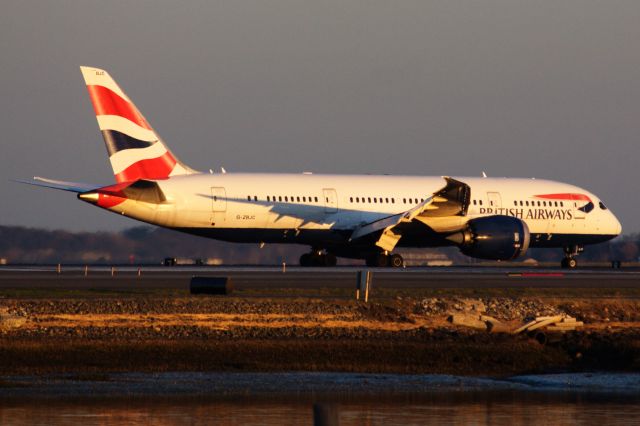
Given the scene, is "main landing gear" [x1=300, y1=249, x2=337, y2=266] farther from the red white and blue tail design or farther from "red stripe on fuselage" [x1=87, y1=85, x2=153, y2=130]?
"red stripe on fuselage" [x1=87, y1=85, x2=153, y2=130]

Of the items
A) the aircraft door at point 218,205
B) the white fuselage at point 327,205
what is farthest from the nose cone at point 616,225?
the aircraft door at point 218,205

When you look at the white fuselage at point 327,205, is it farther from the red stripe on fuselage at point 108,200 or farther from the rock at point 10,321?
the rock at point 10,321

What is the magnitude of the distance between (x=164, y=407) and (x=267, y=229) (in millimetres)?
30600

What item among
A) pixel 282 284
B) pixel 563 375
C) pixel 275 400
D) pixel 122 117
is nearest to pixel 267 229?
pixel 122 117

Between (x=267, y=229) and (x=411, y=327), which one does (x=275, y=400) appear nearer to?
(x=411, y=327)

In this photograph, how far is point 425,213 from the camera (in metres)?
48.2

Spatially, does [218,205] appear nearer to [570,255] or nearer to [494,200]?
[494,200]

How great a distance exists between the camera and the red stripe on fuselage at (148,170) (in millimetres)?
45594

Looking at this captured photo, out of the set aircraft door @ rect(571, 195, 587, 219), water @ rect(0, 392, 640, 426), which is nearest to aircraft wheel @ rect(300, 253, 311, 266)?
aircraft door @ rect(571, 195, 587, 219)

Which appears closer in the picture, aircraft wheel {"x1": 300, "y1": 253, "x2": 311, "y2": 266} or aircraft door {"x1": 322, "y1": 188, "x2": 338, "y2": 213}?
aircraft door {"x1": 322, "y1": 188, "x2": 338, "y2": 213}

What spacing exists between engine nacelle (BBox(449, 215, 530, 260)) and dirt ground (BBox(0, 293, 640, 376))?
16.5m

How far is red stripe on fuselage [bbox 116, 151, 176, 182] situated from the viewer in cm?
4559

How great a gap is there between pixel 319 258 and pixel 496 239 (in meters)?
7.77

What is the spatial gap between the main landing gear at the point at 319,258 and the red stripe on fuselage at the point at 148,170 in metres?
7.50
